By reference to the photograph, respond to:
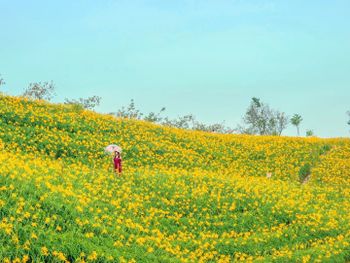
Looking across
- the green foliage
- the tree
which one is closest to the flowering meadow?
the green foliage

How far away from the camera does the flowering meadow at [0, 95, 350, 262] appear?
1364 cm

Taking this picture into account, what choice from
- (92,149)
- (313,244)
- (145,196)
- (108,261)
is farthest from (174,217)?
(92,149)

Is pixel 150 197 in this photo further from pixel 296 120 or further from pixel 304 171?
pixel 296 120

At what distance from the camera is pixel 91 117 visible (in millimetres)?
33812

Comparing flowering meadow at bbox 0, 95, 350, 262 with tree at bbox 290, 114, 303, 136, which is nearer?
flowering meadow at bbox 0, 95, 350, 262

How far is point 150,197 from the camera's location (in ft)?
67.5

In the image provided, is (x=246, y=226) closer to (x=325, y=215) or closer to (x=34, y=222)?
(x=325, y=215)

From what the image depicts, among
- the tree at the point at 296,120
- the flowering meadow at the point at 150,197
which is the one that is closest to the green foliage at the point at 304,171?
the flowering meadow at the point at 150,197

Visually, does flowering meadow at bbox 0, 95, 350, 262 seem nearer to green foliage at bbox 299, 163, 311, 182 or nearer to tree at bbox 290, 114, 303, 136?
green foliage at bbox 299, 163, 311, 182

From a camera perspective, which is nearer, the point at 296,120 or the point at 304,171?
the point at 304,171

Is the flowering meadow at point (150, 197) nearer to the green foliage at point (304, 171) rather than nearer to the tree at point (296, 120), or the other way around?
the green foliage at point (304, 171)

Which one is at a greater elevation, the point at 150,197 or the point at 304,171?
the point at 304,171

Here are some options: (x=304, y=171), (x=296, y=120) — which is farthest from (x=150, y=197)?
(x=296, y=120)

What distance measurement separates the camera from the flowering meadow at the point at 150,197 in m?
13.6
